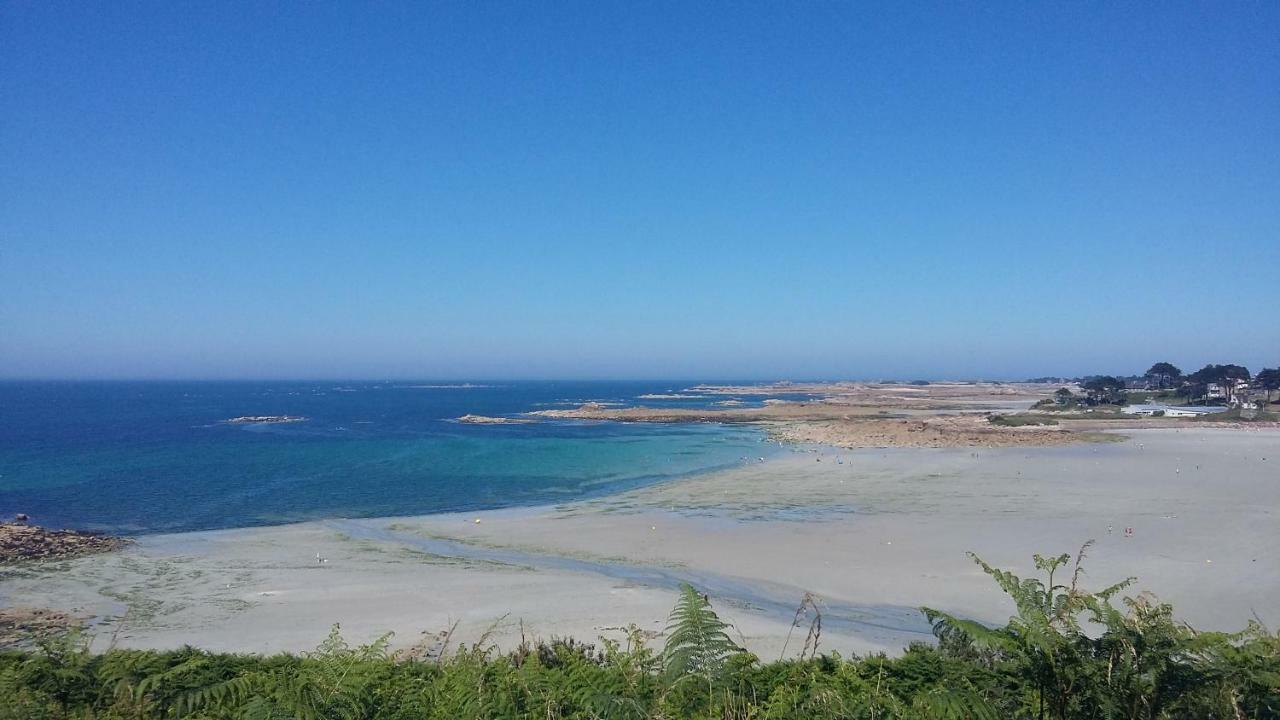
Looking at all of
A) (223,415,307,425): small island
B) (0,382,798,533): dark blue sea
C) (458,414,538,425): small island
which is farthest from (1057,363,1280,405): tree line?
(223,415,307,425): small island

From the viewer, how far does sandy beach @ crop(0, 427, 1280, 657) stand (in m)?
13.7

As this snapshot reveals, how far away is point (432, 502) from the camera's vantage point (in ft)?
98.4

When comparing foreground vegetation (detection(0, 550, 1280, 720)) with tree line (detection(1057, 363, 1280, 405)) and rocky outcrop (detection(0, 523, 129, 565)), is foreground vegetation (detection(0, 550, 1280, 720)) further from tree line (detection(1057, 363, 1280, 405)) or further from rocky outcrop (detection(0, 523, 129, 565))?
tree line (detection(1057, 363, 1280, 405))

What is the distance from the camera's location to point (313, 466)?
40.9m

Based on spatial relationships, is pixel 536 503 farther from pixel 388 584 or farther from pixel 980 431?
pixel 980 431

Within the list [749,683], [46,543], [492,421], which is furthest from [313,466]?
[749,683]

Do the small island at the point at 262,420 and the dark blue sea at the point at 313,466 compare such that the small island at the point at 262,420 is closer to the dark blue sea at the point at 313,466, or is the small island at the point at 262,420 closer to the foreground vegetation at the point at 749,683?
the dark blue sea at the point at 313,466

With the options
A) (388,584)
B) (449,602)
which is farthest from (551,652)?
(388,584)

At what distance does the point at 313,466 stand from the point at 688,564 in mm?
30031

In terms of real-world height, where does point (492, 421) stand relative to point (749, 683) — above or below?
below

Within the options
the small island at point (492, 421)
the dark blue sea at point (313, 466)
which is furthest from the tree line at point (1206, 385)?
the small island at point (492, 421)

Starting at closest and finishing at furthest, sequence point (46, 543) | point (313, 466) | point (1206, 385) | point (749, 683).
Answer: point (749, 683) → point (46, 543) → point (313, 466) → point (1206, 385)

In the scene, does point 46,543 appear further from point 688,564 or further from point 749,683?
point 749,683

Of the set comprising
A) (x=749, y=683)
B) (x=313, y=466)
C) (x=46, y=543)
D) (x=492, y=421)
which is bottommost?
(x=313, y=466)
